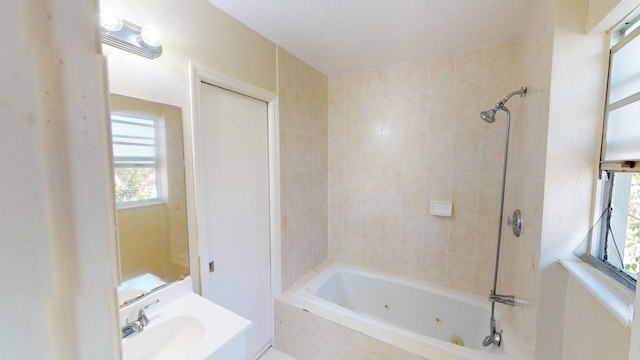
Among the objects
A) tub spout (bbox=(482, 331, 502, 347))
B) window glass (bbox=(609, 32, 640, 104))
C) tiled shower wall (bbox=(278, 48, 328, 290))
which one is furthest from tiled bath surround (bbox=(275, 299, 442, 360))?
window glass (bbox=(609, 32, 640, 104))

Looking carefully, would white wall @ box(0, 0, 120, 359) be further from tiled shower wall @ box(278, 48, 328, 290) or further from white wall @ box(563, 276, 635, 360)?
tiled shower wall @ box(278, 48, 328, 290)

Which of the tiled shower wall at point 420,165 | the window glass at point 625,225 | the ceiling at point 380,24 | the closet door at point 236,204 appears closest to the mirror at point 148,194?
the closet door at point 236,204

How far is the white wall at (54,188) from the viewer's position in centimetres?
18

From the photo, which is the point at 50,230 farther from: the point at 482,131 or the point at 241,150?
the point at 482,131

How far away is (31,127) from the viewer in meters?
0.19

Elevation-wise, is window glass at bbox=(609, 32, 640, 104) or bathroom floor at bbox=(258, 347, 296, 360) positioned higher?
window glass at bbox=(609, 32, 640, 104)

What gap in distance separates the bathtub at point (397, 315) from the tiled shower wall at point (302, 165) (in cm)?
26

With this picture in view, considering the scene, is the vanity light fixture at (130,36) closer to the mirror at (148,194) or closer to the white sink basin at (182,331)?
the mirror at (148,194)

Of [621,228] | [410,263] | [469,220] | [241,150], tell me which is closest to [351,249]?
[410,263]

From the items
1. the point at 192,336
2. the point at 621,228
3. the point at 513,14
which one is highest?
the point at 513,14

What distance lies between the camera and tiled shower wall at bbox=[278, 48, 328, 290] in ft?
6.38

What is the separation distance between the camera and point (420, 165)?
213cm

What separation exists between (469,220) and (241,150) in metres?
1.88

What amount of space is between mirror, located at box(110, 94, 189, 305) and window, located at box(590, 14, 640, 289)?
1.78 meters
